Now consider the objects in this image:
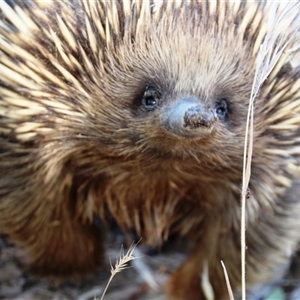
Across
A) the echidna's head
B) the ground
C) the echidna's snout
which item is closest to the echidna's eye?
the echidna's head

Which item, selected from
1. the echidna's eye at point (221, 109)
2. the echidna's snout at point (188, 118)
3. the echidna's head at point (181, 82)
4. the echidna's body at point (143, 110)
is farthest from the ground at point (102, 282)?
the echidna's snout at point (188, 118)

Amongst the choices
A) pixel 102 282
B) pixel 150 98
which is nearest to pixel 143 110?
pixel 150 98

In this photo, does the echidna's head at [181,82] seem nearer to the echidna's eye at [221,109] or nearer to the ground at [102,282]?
the echidna's eye at [221,109]

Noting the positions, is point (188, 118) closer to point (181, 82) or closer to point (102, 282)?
point (181, 82)

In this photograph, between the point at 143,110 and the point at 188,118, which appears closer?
the point at 188,118

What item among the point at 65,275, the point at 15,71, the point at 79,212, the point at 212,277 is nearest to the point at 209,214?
the point at 212,277

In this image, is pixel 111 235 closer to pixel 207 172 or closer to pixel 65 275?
pixel 65 275
